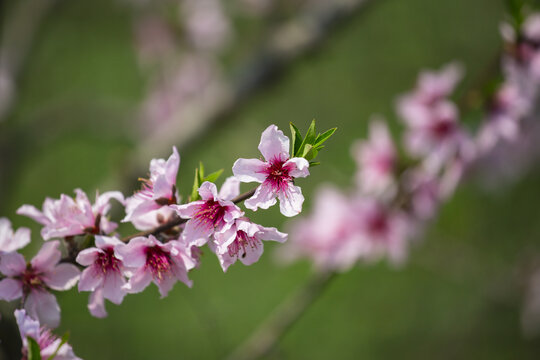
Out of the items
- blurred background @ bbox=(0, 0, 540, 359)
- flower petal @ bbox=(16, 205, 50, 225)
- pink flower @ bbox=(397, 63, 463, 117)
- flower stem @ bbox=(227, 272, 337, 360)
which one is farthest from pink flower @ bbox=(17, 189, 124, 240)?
pink flower @ bbox=(397, 63, 463, 117)

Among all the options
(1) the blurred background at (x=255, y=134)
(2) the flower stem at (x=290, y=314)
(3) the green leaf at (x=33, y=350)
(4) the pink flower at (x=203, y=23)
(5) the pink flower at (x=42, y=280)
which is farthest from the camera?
(4) the pink flower at (x=203, y=23)

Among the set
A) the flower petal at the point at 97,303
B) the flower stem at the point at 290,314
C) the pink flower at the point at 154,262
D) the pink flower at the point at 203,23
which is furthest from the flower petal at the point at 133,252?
the pink flower at the point at 203,23

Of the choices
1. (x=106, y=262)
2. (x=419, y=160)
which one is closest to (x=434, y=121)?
(x=419, y=160)

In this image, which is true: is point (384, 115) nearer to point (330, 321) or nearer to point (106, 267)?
point (330, 321)

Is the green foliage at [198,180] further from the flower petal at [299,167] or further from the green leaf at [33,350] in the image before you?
the green leaf at [33,350]

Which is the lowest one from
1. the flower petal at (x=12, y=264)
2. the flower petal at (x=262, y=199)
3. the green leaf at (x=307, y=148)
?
the flower petal at (x=12, y=264)

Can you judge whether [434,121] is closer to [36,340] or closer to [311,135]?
[311,135]
